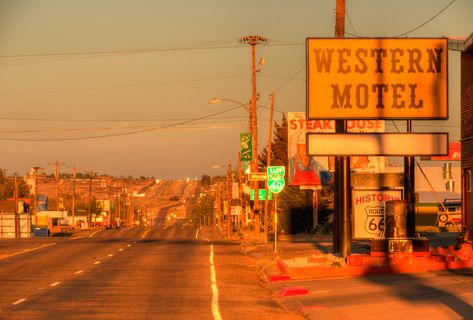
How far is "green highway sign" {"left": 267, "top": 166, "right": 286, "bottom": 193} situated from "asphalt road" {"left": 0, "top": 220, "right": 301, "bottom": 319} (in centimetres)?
312

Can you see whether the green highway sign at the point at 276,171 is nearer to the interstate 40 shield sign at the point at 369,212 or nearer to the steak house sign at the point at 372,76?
the interstate 40 shield sign at the point at 369,212

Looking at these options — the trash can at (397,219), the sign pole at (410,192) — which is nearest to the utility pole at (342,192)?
the sign pole at (410,192)

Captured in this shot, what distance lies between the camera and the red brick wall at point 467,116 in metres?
34.6

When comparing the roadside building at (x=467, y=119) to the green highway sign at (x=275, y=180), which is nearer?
the roadside building at (x=467, y=119)

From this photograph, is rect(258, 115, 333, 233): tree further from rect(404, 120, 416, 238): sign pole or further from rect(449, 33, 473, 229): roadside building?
rect(404, 120, 416, 238): sign pole

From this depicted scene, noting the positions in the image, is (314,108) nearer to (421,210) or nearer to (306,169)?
(306,169)

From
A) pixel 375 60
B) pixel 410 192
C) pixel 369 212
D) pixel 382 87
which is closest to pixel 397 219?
pixel 410 192

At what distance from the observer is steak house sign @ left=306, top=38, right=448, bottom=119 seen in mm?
27828

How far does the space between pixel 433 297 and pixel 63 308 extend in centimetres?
755

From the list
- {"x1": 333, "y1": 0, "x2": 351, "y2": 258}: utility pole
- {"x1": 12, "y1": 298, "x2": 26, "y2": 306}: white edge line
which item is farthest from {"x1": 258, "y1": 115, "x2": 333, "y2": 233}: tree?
{"x1": 12, "y1": 298, "x2": 26, "y2": 306}: white edge line

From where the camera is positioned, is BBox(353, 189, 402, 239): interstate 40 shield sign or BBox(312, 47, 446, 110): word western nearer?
BBox(312, 47, 446, 110): word western

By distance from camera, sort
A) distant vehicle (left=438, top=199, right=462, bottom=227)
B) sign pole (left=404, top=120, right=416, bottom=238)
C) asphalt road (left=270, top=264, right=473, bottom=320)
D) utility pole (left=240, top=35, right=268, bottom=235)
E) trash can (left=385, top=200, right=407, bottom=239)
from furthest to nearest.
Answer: distant vehicle (left=438, top=199, right=462, bottom=227), utility pole (left=240, top=35, right=268, bottom=235), sign pole (left=404, top=120, right=416, bottom=238), trash can (left=385, top=200, right=407, bottom=239), asphalt road (left=270, top=264, right=473, bottom=320)

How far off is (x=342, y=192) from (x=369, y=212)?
16.5ft

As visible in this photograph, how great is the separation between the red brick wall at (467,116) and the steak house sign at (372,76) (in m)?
6.84
